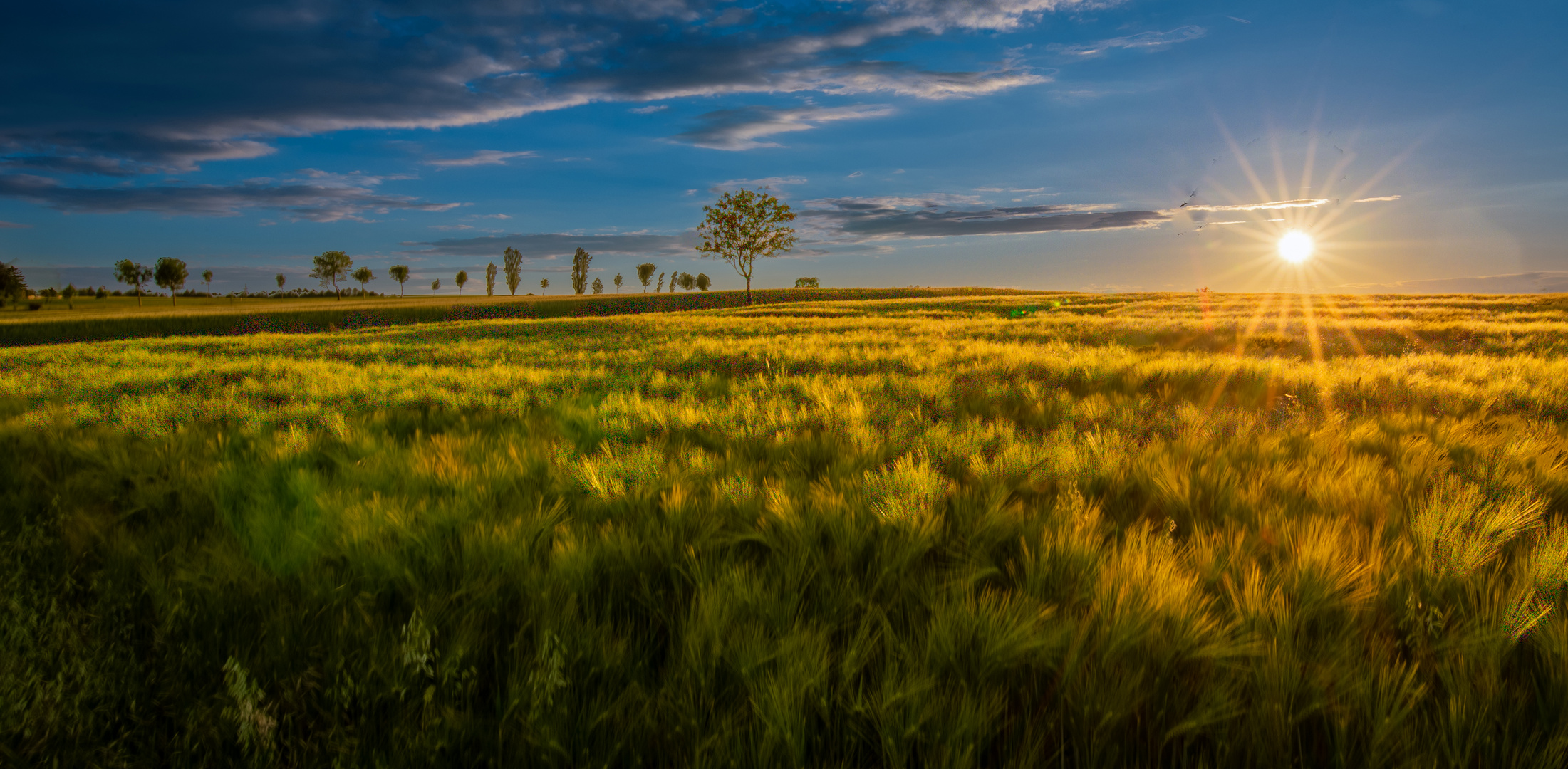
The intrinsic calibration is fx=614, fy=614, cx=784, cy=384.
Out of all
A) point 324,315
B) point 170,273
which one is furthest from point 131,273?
point 324,315

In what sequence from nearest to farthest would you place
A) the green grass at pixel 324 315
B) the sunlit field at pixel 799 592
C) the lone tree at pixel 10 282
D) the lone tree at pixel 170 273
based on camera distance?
1. the sunlit field at pixel 799 592
2. the green grass at pixel 324 315
3. the lone tree at pixel 10 282
4. the lone tree at pixel 170 273

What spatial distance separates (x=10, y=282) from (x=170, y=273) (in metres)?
43.4

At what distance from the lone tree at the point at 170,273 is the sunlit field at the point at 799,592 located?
5478 inches

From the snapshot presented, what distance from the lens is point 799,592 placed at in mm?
1695

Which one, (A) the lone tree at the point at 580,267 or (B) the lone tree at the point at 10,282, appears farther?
(A) the lone tree at the point at 580,267

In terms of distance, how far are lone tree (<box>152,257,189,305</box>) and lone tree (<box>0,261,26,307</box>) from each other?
36.3 m

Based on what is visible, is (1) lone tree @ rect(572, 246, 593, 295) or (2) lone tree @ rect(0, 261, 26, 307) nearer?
(2) lone tree @ rect(0, 261, 26, 307)

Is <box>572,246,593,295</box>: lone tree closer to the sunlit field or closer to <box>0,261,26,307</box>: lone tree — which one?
<box>0,261,26,307</box>: lone tree

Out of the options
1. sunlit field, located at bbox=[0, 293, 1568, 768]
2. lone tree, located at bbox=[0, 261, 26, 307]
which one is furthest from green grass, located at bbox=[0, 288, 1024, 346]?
sunlit field, located at bbox=[0, 293, 1568, 768]

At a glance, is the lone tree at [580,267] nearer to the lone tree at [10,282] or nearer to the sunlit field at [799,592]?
the lone tree at [10,282]

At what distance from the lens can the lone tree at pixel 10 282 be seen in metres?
64.1

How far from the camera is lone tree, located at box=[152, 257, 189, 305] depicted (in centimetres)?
10181

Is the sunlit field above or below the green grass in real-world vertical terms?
below

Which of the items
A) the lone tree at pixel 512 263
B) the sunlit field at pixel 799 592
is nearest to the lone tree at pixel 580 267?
the lone tree at pixel 512 263
